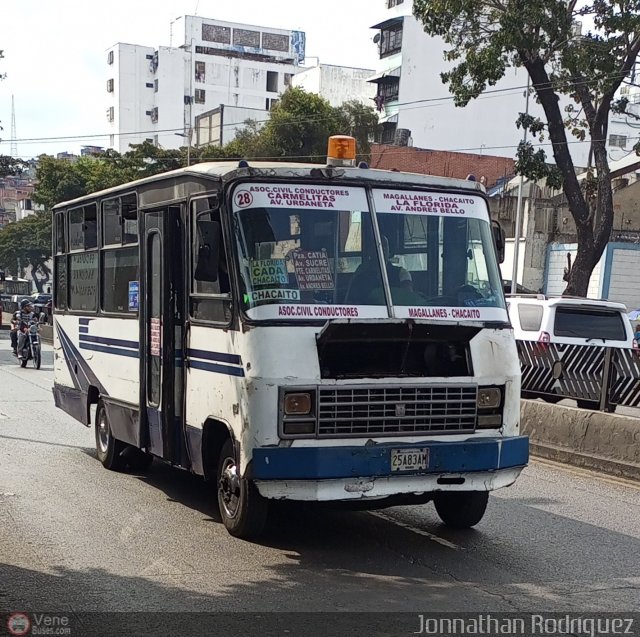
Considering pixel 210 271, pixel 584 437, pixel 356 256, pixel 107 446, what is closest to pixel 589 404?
pixel 584 437

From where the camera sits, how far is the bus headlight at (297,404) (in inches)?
264

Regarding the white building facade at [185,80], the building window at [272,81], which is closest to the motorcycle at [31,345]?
the white building facade at [185,80]

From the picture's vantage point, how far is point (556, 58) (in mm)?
23531

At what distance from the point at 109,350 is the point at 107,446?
3.66ft

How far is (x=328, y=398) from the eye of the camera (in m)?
6.76

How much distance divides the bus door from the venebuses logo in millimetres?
2697

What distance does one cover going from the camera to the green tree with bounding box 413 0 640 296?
71.7ft

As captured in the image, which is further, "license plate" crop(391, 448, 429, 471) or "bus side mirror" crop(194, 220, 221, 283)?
"bus side mirror" crop(194, 220, 221, 283)

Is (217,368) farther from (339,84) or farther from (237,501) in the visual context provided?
(339,84)

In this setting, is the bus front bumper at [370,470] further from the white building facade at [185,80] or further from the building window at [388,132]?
the white building facade at [185,80]

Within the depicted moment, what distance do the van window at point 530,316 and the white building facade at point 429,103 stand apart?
5261 centimetres

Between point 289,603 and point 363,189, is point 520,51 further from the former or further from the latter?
point 289,603

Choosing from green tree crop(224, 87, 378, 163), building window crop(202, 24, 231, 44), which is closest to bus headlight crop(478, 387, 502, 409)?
green tree crop(224, 87, 378, 163)

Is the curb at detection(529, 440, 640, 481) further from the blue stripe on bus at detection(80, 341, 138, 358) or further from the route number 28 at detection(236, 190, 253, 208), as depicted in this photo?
the route number 28 at detection(236, 190, 253, 208)
